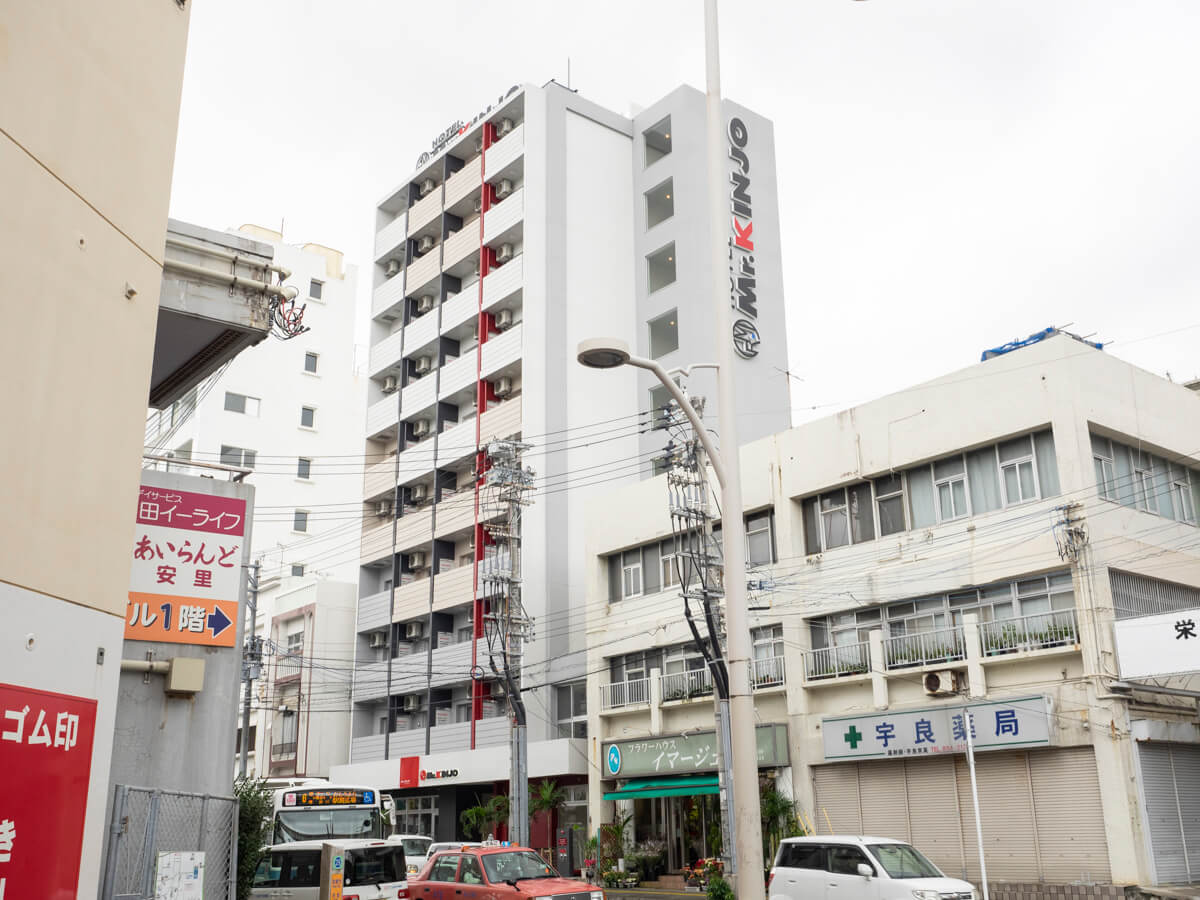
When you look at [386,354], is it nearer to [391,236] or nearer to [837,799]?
[391,236]

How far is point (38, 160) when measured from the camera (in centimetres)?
870

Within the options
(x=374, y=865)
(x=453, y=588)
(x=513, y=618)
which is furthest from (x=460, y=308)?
(x=374, y=865)

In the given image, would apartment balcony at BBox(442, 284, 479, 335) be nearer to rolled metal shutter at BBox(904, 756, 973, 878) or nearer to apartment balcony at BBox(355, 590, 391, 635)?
apartment balcony at BBox(355, 590, 391, 635)

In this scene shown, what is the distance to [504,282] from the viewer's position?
4997 cm

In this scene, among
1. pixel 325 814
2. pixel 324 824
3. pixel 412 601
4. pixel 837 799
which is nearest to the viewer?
pixel 324 824

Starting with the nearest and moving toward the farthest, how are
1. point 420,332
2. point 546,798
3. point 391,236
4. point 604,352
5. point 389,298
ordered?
point 604,352 < point 546,798 < point 420,332 < point 389,298 < point 391,236

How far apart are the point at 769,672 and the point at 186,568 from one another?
2156 centimetres

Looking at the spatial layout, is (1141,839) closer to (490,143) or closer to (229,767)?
(229,767)

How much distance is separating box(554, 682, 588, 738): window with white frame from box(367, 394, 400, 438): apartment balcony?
1890 centimetres

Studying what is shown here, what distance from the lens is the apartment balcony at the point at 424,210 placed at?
5612cm

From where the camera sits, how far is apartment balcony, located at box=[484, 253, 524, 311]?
160 feet

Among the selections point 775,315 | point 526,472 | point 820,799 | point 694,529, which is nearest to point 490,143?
point 775,315

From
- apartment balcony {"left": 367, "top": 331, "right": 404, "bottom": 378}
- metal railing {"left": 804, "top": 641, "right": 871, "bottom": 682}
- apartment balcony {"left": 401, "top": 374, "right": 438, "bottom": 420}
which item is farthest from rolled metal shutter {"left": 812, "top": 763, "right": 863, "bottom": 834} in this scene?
apartment balcony {"left": 367, "top": 331, "right": 404, "bottom": 378}

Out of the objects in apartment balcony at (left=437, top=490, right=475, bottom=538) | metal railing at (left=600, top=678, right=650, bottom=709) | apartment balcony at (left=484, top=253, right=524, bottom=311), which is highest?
apartment balcony at (left=484, top=253, right=524, bottom=311)
